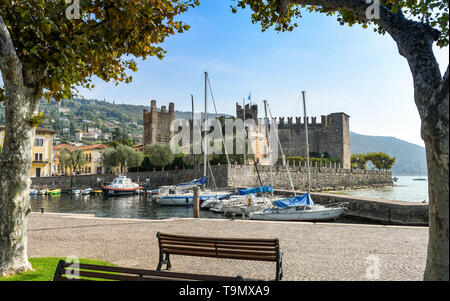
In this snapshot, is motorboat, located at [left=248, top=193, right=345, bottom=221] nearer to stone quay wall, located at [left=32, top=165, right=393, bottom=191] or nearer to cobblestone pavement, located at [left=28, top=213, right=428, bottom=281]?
cobblestone pavement, located at [left=28, top=213, right=428, bottom=281]

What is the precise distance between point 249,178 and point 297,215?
24262 millimetres

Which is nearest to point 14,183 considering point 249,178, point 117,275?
point 117,275

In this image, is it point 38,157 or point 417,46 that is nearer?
point 417,46

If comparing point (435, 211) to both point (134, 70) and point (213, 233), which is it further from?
point (213, 233)

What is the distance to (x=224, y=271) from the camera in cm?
602

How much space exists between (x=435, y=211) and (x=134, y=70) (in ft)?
20.4

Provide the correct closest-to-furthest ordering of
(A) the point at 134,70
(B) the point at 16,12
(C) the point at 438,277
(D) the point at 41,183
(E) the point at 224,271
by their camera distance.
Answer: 1. (C) the point at 438,277
2. (B) the point at 16,12
3. (E) the point at 224,271
4. (A) the point at 134,70
5. (D) the point at 41,183

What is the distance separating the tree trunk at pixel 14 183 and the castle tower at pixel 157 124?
6522 cm

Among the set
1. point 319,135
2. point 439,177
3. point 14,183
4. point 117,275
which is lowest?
point 117,275

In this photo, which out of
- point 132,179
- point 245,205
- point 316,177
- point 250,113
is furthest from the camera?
point 250,113

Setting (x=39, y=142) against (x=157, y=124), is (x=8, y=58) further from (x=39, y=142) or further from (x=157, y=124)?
(x=157, y=124)

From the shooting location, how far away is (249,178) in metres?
42.0

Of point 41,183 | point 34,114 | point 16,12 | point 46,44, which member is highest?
point 16,12

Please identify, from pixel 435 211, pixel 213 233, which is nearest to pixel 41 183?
pixel 213 233
